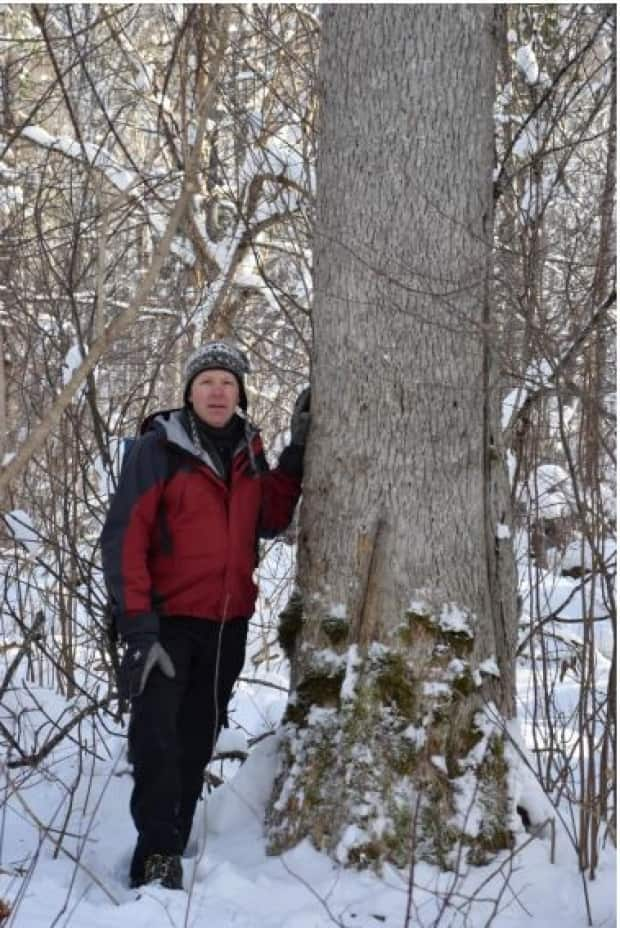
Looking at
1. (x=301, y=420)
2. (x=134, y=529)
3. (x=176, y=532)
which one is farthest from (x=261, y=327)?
(x=134, y=529)

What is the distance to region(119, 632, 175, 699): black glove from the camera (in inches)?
126

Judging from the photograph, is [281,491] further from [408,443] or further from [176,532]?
[408,443]

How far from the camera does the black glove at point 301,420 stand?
347 centimetres

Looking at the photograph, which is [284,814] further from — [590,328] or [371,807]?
[590,328]

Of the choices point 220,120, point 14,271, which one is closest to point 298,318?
point 220,120

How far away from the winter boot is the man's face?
1.37 meters

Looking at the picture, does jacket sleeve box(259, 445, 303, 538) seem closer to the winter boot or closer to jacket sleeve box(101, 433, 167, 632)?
jacket sleeve box(101, 433, 167, 632)

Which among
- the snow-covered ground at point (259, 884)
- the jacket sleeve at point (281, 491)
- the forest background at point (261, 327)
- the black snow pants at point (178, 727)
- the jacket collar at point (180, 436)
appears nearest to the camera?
the snow-covered ground at point (259, 884)

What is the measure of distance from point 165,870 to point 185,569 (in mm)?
907

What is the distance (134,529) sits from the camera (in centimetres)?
A: 330

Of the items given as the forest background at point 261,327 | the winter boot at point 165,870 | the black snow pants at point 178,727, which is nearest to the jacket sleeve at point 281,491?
the black snow pants at point 178,727

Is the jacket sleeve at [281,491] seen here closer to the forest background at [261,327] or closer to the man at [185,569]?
the man at [185,569]

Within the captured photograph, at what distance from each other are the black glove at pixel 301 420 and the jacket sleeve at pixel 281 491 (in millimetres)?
37

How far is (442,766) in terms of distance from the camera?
3.06 meters
